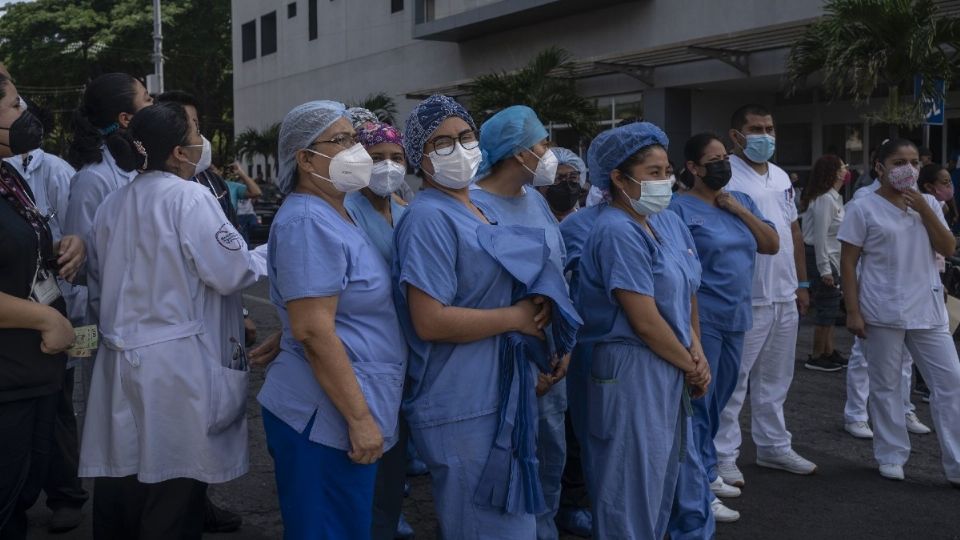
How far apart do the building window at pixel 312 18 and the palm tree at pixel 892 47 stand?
22174mm

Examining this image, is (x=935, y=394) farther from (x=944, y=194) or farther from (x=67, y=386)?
(x=67, y=386)

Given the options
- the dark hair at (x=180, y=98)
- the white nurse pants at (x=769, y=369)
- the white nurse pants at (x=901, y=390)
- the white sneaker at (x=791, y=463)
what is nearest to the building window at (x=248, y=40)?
the dark hair at (x=180, y=98)

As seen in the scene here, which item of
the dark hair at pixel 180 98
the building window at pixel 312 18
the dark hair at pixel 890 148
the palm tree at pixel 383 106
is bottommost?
the dark hair at pixel 890 148

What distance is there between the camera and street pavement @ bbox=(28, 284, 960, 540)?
480 cm

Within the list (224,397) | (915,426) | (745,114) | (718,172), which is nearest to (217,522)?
(224,397)

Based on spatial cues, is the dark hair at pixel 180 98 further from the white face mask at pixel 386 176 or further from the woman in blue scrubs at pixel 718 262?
the woman in blue scrubs at pixel 718 262

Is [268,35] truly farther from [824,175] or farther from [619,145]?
[619,145]

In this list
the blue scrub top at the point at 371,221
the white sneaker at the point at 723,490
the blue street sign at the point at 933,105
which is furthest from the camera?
the blue street sign at the point at 933,105

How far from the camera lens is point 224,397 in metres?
3.45

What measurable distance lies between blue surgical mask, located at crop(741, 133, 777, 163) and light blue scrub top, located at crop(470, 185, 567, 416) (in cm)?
196

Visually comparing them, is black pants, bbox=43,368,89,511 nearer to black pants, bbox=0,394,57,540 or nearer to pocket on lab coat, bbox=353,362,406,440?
black pants, bbox=0,394,57,540

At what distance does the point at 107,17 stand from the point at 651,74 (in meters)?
27.0

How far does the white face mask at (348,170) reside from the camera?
3.24 metres

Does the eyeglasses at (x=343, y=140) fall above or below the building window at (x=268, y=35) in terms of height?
below
